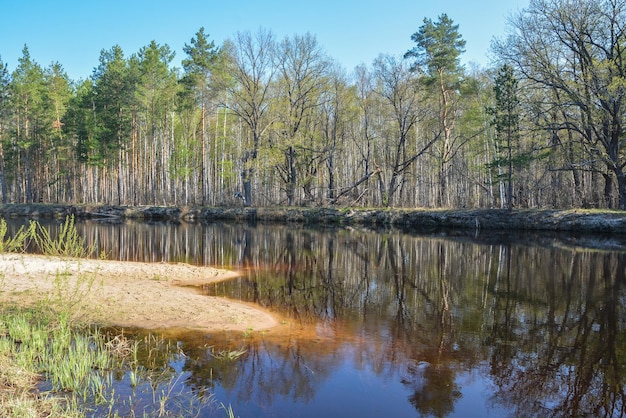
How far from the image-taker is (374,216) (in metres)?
35.3

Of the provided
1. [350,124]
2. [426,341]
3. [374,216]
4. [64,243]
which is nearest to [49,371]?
[64,243]

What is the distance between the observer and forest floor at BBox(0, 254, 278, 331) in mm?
8500

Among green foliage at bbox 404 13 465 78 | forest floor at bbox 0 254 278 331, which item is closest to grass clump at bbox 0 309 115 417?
forest floor at bbox 0 254 278 331

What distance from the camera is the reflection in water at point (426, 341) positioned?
19.2ft

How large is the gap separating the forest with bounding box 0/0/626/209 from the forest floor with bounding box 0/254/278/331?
80.1 ft

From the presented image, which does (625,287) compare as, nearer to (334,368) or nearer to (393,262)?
(393,262)

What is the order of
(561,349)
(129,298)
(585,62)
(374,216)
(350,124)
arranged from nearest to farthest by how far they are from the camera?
(561,349)
(129,298)
(585,62)
(374,216)
(350,124)

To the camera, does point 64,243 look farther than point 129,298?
No

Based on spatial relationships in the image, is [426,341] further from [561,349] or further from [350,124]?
[350,124]

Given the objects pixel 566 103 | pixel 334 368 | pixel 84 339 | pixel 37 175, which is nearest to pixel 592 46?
pixel 566 103

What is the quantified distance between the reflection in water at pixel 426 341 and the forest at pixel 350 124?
15261mm

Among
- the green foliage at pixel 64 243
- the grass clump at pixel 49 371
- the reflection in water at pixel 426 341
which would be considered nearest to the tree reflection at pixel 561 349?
the reflection in water at pixel 426 341

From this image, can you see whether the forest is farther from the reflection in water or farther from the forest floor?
the forest floor

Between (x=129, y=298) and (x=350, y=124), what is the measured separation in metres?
37.0
